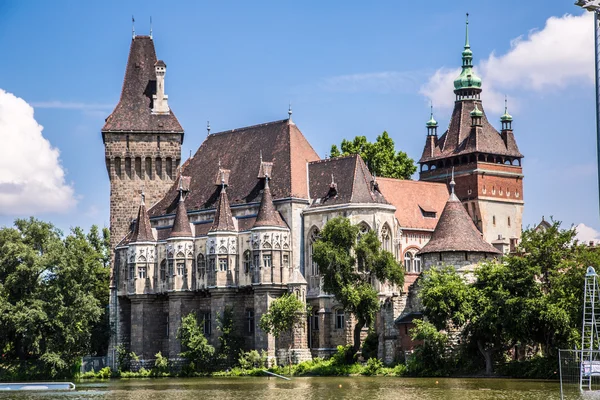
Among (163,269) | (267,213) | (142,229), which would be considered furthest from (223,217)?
(142,229)

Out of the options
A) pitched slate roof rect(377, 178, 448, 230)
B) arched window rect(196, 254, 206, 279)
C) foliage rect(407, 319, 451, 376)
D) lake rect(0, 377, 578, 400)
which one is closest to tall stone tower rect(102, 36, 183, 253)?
arched window rect(196, 254, 206, 279)

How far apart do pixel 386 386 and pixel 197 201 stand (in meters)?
35.2

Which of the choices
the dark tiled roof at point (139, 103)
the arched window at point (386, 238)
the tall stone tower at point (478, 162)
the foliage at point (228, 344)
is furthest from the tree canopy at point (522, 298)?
the tall stone tower at point (478, 162)

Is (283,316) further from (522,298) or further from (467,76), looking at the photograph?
(467,76)

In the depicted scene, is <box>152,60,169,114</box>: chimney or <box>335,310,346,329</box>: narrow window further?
<box>152,60,169,114</box>: chimney

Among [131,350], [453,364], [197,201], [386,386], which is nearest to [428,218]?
[197,201]

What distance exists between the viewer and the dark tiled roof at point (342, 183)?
8806 cm

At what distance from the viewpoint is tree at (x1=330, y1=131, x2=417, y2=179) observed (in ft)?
363

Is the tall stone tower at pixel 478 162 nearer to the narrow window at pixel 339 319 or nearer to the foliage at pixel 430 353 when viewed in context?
the narrow window at pixel 339 319

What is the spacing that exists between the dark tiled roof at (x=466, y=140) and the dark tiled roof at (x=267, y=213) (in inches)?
1330

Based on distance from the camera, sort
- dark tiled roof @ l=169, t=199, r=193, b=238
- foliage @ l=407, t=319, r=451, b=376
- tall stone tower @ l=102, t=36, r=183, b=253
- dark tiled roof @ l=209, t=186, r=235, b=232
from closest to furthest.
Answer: foliage @ l=407, t=319, r=451, b=376
dark tiled roof @ l=209, t=186, r=235, b=232
dark tiled roof @ l=169, t=199, r=193, b=238
tall stone tower @ l=102, t=36, r=183, b=253

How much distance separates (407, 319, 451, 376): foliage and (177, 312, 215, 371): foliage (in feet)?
63.3

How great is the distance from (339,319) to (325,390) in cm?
2562

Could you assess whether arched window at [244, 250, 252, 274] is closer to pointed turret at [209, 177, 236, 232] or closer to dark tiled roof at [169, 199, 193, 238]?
pointed turret at [209, 177, 236, 232]
